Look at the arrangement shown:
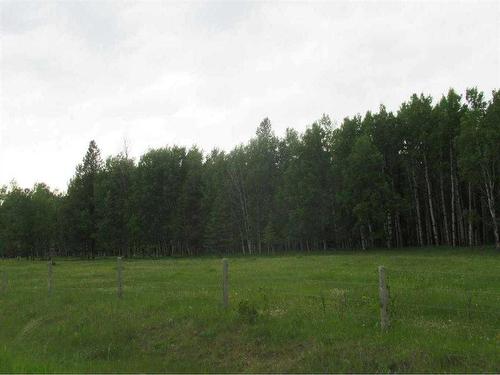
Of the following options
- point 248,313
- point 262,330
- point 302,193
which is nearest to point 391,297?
point 248,313

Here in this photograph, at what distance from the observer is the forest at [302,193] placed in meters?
54.7

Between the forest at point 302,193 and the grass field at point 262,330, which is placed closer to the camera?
the grass field at point 262,330

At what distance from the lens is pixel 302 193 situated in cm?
6512

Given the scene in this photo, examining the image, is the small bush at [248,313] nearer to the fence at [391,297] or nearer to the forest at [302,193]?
the fence at [391,297]

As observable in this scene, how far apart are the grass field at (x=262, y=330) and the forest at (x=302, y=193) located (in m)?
35.3

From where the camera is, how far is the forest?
54688 millimetres

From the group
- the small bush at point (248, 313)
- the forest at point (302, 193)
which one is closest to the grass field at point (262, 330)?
the small bush at point (248, 313)

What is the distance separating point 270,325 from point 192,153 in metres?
77.1

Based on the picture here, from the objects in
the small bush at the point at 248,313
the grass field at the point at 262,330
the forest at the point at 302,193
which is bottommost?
the grass field at the point at 262,330

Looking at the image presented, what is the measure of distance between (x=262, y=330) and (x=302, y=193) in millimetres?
53592

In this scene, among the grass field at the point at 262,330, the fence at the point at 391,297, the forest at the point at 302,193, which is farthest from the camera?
the forest at the point at 302,193

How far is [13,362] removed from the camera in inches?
405

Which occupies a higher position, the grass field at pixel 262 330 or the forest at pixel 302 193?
the forest at pixel 302 193

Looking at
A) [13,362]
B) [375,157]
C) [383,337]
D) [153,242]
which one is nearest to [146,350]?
[13,362]
